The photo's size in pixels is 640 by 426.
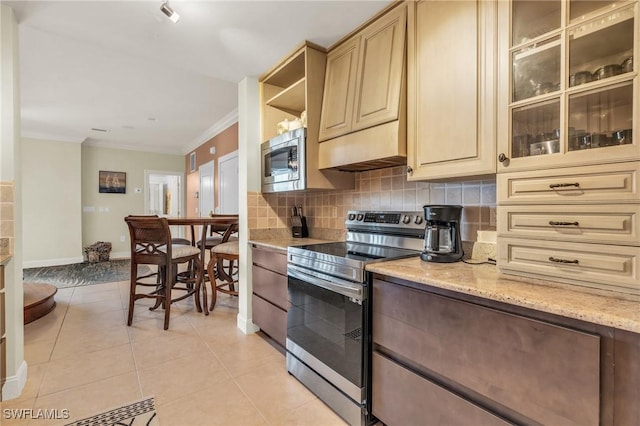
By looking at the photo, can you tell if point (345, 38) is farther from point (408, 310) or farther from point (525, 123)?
point (408, 310)

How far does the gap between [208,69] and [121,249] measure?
566cm

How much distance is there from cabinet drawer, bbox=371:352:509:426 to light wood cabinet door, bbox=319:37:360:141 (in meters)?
1.41

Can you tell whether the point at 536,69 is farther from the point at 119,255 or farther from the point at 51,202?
the point at 119,255

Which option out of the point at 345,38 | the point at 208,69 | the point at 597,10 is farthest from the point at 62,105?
the point at 597,10

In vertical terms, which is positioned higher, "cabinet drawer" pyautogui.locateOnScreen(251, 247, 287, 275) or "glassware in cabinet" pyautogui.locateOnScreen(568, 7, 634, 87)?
"glassware in cabinet" pyautogui.locateOnScreen(568, 7, 634, 87)

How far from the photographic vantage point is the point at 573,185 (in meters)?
1.06

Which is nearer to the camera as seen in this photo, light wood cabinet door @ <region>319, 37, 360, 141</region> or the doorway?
light wood cabinet door @ <region>319, 37, 360, 141</region>

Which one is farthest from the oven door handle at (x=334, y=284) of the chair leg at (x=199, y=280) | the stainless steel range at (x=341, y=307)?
the chair leg at (x=199, y=280)

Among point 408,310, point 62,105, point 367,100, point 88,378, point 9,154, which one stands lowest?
point 88,378

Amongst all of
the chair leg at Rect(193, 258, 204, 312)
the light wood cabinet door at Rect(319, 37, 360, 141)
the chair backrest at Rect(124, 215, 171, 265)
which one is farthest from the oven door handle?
the chair leg at Rect(193, 258, 204, 312)

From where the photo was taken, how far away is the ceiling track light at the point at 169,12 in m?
1.68

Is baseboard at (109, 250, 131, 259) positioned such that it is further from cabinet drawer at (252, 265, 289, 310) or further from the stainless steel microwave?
the stainless steel microwave

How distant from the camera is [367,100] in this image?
5.99 ft

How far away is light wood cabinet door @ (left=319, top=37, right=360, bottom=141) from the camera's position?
6.46ft
